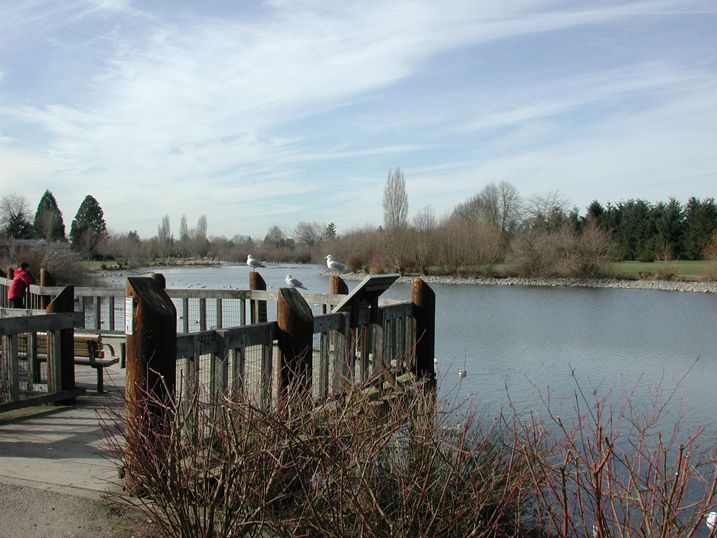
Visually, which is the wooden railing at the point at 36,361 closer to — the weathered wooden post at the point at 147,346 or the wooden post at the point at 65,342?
the wooden post at the point at 65,342

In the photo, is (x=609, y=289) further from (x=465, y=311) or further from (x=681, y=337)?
(x=681, y=337)

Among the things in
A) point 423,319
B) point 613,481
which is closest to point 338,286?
point 423,319

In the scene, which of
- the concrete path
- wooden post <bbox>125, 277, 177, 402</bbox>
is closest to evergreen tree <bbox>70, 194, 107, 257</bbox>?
the concrete path

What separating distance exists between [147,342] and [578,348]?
16.8 m

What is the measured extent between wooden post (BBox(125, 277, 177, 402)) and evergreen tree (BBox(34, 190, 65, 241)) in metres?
87.1

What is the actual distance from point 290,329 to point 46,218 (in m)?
95.0

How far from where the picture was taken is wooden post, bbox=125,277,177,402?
432cm

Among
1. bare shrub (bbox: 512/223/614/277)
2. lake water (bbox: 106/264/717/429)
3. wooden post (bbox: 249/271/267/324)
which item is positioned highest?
bare shrub (bbox: 512/223/614/277)

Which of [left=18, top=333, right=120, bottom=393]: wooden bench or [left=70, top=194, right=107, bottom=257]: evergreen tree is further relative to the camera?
[left=70, top=194, right=107, bottom=257]: evergreen tree

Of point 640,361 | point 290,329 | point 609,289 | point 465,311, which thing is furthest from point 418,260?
point 290,329

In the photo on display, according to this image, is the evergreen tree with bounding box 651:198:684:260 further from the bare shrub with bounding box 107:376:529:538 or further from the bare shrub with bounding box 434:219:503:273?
the bare shrub with bounding box 107:376:529:538

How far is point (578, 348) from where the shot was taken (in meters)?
19.1

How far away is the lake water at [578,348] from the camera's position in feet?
42.0

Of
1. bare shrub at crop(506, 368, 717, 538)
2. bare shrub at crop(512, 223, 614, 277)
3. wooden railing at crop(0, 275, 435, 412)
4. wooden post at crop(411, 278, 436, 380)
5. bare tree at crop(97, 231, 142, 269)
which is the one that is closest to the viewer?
bare shrub at crop(506, 368, 717, 538)
